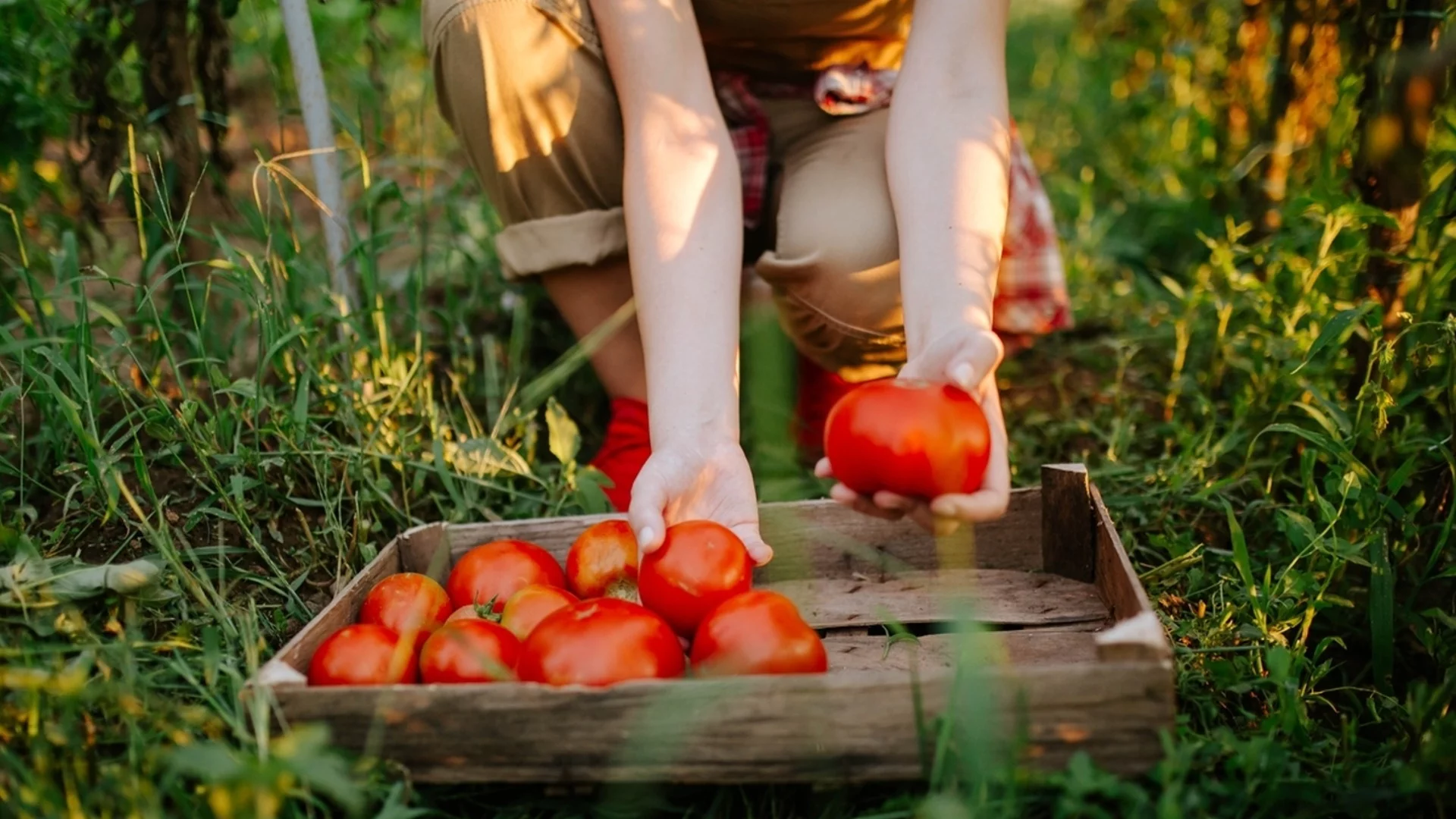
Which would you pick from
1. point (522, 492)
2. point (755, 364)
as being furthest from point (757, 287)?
point (522, 492)

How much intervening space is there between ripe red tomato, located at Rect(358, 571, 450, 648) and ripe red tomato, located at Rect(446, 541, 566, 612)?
0.12 feet

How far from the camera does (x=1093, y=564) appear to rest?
5.21 feet

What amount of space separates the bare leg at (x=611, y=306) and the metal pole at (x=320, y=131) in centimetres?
37

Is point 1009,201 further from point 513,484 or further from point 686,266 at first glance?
point 513,484

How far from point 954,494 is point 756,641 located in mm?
271

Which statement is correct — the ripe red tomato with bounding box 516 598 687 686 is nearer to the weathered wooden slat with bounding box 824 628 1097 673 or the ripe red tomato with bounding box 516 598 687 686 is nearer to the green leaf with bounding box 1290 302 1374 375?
the weathered wooden slat with bounding box 824 628 1097 673

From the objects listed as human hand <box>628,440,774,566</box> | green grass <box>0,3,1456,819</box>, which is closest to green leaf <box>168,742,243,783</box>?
green grass <box>0,3,1456,819</box>

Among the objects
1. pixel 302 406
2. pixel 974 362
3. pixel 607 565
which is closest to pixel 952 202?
pixel 974 362

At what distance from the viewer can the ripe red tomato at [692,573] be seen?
1343mm

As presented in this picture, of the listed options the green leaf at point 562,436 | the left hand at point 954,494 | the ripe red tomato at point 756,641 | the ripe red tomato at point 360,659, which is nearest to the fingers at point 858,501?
the left hand at point 954,494

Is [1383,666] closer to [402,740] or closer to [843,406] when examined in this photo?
[843,406]

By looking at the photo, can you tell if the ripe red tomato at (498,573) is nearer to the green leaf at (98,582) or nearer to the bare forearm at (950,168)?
the green leaf at (98,582)

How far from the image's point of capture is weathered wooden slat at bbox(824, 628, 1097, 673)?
141 cm

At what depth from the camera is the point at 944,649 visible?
146 cm
